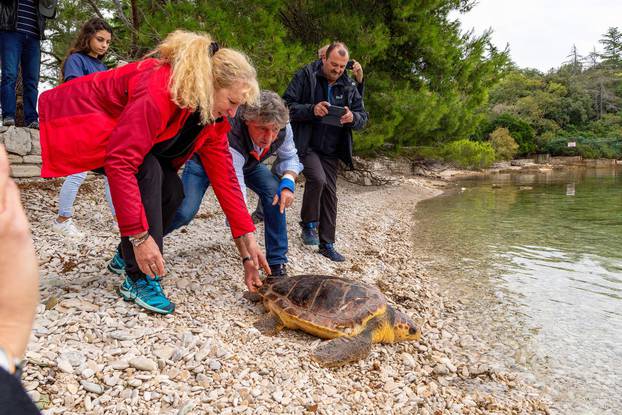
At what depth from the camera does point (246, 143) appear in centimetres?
368

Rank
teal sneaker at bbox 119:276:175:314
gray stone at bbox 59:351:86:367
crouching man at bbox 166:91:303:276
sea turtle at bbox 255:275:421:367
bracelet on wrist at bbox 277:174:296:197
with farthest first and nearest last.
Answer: bracelet on wrist at bbox 277:174:296:197, crouching man at bbox 166:91:303:276, sea turtle at bbox 255:275:421:367, teal sneaker at bbox 119:276:175:314, gray stone at bbox 59:351:86:367

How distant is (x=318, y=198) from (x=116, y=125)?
9.08ft

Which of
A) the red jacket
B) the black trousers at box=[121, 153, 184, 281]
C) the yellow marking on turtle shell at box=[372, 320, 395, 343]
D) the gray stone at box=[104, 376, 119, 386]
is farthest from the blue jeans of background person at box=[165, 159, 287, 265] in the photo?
the gray stone at box=[104, 376, 119, 386]

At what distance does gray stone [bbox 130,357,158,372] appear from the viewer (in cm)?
212

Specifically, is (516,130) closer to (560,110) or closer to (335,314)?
(560,110)

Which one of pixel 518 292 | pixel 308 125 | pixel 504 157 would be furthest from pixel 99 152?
pixel 504 157

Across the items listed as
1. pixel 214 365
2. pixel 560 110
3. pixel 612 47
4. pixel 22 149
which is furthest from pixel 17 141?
pixel 612 47

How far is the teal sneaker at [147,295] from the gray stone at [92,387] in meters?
0.74

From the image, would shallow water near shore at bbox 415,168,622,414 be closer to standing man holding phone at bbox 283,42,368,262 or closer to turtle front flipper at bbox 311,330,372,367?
turtle front flipper at bbox 311,330,372,367

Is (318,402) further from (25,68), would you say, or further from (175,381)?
(25,68)

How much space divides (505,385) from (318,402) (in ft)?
4.62

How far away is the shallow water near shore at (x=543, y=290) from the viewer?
3.02 m

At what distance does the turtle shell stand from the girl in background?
2268 mm

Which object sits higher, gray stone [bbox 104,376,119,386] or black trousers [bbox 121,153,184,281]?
black trousers [bbox 121,153,184,281]
